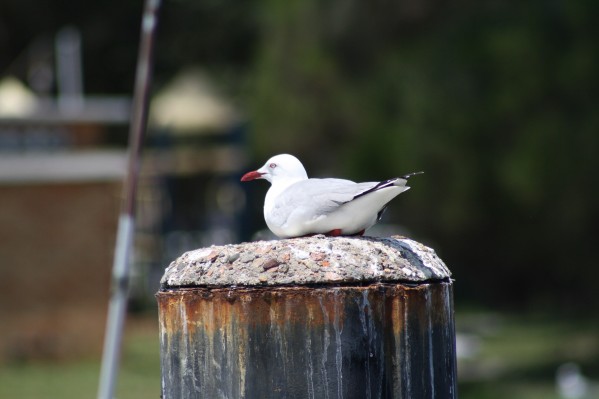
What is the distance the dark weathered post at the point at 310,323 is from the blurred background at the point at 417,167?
327 inches

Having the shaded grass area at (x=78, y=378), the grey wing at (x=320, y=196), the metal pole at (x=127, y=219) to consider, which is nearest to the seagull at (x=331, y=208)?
the grey wing at (x=320, y=196)

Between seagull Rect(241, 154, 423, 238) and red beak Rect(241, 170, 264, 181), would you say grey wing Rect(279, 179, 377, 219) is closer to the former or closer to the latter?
seagull Rect(241, 154, 423, 238)

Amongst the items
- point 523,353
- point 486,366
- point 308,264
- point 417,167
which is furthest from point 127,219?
point 523,353

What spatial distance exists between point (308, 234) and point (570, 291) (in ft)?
54.1

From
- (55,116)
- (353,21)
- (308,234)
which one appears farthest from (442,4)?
(308,234)

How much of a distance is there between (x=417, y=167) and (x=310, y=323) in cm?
910

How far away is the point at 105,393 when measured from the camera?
510cm

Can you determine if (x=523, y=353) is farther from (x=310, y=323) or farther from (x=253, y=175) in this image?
(x=310, y=323)

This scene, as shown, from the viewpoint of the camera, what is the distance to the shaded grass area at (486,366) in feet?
39.0

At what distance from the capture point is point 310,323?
2875mm

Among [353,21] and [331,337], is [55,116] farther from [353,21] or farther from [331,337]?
[331,337]

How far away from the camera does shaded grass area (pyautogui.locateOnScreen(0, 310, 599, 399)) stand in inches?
468

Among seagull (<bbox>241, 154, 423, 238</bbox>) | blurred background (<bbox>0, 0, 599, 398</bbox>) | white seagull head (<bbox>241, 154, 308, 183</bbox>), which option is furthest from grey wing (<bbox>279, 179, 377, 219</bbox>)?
blurred background (<bbox>0, 0, 599, 398</bbox>)

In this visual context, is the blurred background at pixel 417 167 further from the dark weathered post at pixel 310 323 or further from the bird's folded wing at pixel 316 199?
the dark weathered post at pixel 310 323
